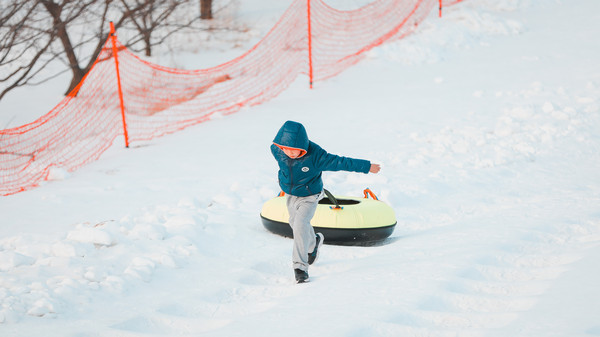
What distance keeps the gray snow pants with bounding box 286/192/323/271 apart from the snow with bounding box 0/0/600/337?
0.21 metres

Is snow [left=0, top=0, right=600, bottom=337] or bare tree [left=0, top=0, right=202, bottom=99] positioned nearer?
snow [left=0, top=0, right=600, bottom=337]

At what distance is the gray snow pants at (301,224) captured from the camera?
4.81m

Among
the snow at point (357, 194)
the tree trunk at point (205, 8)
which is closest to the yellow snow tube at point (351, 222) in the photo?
the snow at point (357, 194)

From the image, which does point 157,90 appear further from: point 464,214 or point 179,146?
point 464,214

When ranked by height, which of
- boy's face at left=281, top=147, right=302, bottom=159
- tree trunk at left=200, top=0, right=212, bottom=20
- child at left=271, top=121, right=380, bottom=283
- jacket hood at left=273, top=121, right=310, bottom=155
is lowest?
child at left=271, top=121, right=380, bottom=283

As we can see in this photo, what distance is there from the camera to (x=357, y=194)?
7.07m

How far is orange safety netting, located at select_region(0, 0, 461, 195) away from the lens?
31.8 feet

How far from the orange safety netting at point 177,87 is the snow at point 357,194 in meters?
0.57

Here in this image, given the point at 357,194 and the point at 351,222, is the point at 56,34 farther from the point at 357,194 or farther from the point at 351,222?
the point at 351,222

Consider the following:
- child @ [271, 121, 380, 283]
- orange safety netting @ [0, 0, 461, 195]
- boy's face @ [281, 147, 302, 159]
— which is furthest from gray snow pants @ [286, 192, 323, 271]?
orange safety netting @ [0, 0, 461, 195]

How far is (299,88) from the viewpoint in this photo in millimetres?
11875

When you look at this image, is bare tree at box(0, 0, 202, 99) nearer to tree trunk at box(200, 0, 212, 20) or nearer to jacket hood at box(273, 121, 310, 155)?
tree trunk at box(200, 0, 212, 20)

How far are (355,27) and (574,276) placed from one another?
37.7 ft

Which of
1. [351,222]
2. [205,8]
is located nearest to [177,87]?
[205,8]
